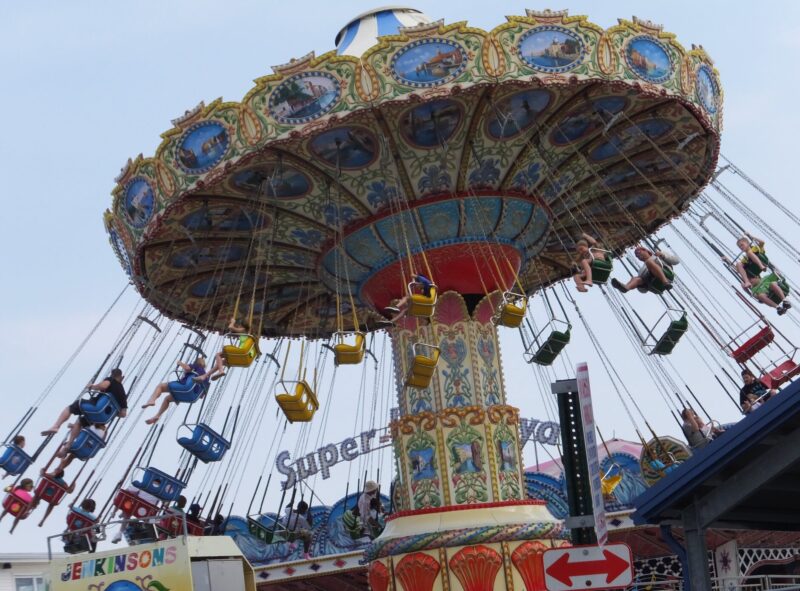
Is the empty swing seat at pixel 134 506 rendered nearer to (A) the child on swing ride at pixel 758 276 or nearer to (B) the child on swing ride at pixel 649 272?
(B) the child on swing ride at pixel 649 272

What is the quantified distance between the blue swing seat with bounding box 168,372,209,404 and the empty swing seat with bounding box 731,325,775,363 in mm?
8440

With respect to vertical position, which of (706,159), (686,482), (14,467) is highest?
(706,159)

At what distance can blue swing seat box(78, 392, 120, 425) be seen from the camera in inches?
740

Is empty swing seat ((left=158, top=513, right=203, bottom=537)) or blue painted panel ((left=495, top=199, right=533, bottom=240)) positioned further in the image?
empty swing seat ((left=158, top=513, right=203, bottom=537))

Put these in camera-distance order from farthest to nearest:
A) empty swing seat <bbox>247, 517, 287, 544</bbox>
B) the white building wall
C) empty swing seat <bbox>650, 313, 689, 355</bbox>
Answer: the white building wall → empty swing seat <bbox>247, 517, 287, 544</bbox> → empty swing seat <bbox>650, 313, 689, 355</bbox>

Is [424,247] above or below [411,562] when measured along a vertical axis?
above

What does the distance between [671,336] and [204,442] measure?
289 inches

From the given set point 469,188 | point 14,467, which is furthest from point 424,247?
point 14,467

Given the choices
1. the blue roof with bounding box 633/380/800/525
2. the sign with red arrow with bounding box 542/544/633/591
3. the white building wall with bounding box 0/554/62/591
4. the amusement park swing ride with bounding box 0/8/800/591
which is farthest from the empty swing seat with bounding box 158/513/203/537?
the sign with red arrow with bounding box 542/544/633/591

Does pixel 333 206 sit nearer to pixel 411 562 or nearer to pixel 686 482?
pixel 411 562

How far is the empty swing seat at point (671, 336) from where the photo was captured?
17.9 m

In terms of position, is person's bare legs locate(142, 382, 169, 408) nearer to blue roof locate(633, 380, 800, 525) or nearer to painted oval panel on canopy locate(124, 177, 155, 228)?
painted oval panel on canopy locate(124, 177, 155, 228)

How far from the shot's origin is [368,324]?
2500 cm

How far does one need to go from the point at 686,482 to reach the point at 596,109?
33.7 ft
